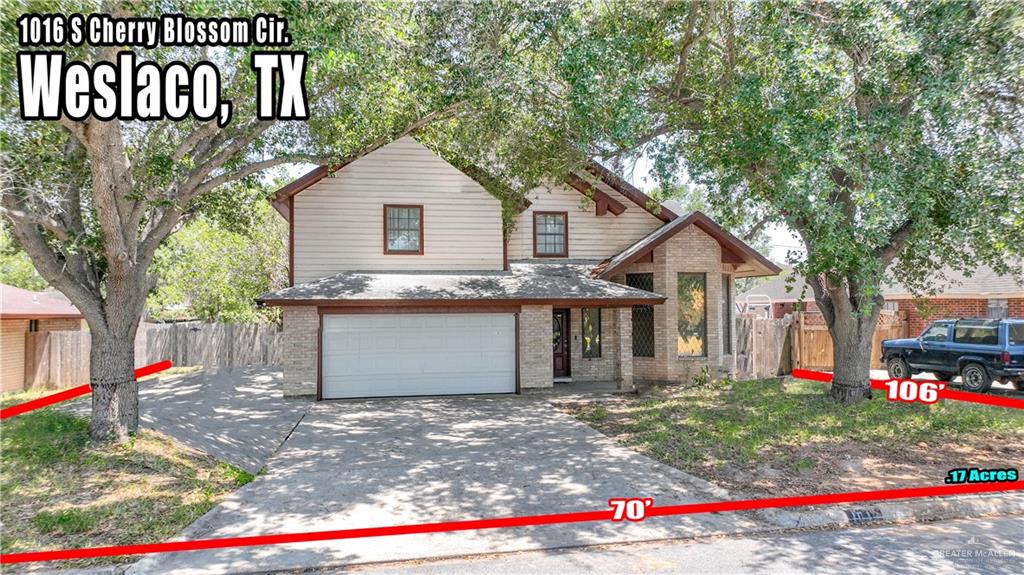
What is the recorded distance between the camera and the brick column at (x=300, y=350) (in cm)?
1424

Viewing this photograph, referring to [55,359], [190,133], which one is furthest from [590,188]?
[55,359]

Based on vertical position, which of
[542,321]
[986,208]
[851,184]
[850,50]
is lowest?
[542,321]

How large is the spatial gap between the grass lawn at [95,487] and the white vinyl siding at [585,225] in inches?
437

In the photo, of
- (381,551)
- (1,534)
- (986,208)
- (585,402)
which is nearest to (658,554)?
(381,551)

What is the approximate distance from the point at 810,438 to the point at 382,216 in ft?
37.1

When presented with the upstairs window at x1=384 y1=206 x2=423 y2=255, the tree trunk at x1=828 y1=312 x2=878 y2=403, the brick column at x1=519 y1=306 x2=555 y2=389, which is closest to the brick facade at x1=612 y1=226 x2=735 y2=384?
the brick column at x1=519 y1=306 x2=555 y2=389

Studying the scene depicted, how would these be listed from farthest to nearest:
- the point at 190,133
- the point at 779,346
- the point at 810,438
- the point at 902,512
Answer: the point at 779,346
the point at 810,438
the point at 190,133
the point at 902,512

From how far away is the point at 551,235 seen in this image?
1769cm

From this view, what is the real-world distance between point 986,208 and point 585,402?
336 inches

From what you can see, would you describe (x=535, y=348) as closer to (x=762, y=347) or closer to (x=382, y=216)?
(x=382, y=216)

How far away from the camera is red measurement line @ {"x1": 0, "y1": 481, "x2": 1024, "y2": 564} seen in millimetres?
5223

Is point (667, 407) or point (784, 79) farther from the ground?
point (784, 79)

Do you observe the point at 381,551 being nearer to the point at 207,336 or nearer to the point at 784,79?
the point at 784,79

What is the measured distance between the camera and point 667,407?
41.6 feet
